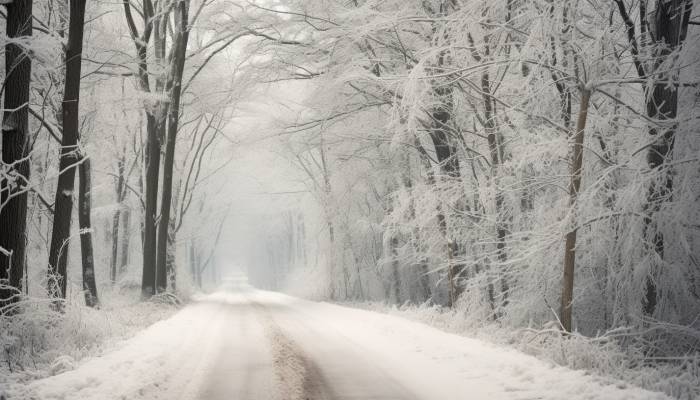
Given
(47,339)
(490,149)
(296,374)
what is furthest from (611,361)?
(47,339)

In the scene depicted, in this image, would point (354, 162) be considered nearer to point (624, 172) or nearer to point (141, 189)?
point (624, 172)

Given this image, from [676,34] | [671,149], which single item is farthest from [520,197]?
[676,34]

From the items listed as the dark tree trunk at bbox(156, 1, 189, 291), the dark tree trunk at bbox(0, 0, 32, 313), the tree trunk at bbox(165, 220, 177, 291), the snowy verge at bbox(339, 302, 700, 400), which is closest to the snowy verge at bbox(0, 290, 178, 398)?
the dark tree trunk at bbox(0, 0, 32, 313)

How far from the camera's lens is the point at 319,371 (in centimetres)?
626

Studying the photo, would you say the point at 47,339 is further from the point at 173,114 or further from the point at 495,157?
the point at 173,114

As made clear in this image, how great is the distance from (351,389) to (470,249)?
889cm

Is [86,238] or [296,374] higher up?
[86,238]

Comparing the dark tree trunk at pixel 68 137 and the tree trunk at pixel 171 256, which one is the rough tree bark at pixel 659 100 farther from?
the tree trunk at pixel 171 256

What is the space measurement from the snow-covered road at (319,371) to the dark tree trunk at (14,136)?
6.87 feet

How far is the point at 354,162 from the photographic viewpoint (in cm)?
1577

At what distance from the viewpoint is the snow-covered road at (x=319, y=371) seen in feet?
16.7

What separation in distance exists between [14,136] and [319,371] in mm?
6142

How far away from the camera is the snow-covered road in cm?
510

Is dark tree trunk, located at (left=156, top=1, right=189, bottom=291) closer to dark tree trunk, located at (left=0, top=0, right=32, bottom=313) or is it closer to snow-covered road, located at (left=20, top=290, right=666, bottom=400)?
dark tree trunk, located at (left=0, top=0, right=32, bottom=313)
